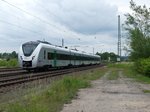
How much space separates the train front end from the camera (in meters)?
39.9

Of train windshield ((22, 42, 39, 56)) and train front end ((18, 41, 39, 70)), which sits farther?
train windshield ((22, 42, 39, 56))

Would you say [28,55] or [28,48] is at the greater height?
[28,48]

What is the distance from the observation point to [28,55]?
4053cm

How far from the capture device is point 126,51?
56.6m

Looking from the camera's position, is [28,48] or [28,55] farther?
[28,48]

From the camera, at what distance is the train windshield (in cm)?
4058

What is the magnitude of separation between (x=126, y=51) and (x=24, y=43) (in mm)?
19197

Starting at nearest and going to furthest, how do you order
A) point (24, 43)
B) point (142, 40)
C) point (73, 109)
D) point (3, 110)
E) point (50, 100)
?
point (3, 110), point (73, 109), point (50, 100), point (24, 43), point (142, 40)

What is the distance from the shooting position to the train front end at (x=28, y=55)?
39906mm

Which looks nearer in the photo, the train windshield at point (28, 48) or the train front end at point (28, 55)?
the train front end at point (28, 55)

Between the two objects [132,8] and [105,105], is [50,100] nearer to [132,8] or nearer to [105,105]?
[105,105]

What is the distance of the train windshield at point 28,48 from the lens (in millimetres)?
40584

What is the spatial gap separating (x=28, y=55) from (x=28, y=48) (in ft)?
2.74

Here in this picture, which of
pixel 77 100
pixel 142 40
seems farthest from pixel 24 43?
pixel 77 100
